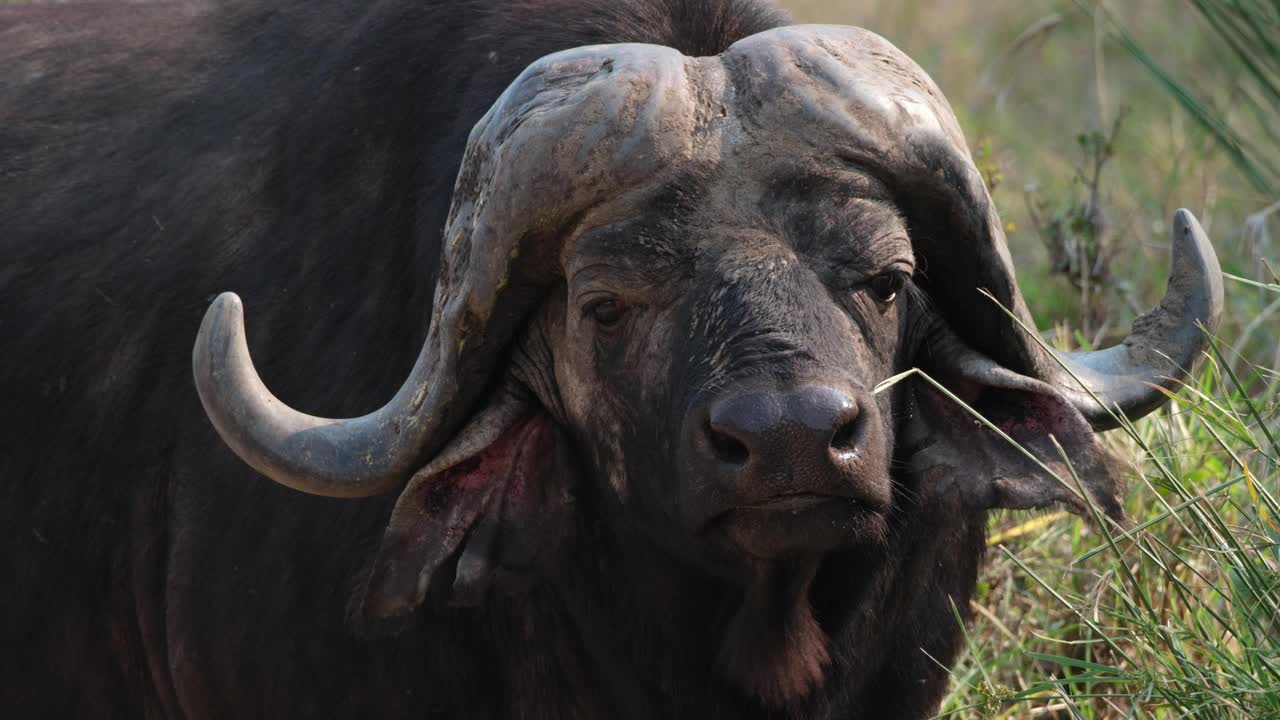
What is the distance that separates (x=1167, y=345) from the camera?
12.2 feet

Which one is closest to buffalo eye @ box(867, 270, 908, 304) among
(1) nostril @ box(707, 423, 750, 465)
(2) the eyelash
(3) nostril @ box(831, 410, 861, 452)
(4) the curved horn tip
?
(2) the eyelash

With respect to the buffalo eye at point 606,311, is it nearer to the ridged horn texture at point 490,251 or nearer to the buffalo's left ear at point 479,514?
the ridged horn texture at point 490,251

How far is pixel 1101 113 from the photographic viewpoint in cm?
602

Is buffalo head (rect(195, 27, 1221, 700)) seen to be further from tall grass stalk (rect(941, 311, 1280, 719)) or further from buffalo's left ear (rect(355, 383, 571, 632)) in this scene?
tall grass stalk (rect(941, 311, 1280, 719))

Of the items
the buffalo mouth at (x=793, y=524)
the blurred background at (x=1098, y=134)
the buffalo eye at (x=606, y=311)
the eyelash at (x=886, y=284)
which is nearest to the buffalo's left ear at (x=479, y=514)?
the buffalo eye at (x=606, y=311)

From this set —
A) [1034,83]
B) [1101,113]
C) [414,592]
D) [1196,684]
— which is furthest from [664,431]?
[1034,83]

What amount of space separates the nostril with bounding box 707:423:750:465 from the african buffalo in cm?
1

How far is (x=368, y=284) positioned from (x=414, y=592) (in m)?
0.79

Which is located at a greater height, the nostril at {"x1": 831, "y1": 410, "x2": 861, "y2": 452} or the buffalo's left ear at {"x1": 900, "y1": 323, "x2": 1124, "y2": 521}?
the nostril at {"x1": 831, "y1": 410, "x2": 861, "y2": 452}

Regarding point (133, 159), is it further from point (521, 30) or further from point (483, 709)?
point (483, 709)

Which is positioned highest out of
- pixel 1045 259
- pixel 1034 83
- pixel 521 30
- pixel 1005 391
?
pixel 521 30

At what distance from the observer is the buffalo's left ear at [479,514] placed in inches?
137

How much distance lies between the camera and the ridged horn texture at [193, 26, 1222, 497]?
10.8ft

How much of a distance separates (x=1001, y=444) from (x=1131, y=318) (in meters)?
2.81
